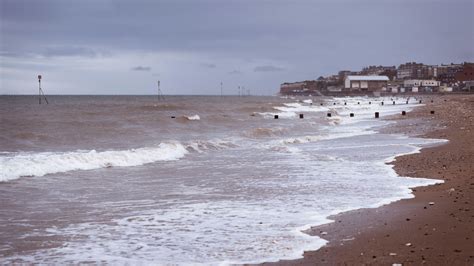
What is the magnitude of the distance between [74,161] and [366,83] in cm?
18134

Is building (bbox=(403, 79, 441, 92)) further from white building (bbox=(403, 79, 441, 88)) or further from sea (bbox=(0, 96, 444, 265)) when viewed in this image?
sea (bbox=(0, 96, 444, 265))

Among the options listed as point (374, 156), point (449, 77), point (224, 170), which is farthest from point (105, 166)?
point (449, 77)

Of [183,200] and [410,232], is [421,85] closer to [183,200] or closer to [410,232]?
[183,200]

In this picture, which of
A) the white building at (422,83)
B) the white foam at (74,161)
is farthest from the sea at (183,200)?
the white building at (422,83)

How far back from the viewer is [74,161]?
1434 cm

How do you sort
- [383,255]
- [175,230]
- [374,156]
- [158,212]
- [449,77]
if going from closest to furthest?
[383,255], [175,230], [158,212], [374,156], [449,77]

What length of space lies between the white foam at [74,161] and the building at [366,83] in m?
175

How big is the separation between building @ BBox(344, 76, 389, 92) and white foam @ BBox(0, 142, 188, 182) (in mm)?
174569

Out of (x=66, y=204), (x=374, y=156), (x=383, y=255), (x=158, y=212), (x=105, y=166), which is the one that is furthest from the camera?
(x=374, y=156)

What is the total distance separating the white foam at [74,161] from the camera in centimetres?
1264

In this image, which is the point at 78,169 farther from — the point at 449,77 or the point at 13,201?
the point at 449,77

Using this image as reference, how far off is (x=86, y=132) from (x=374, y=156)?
51.8 ft

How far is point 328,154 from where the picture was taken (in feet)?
54.4

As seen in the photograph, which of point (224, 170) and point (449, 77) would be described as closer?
point (224, 170)
